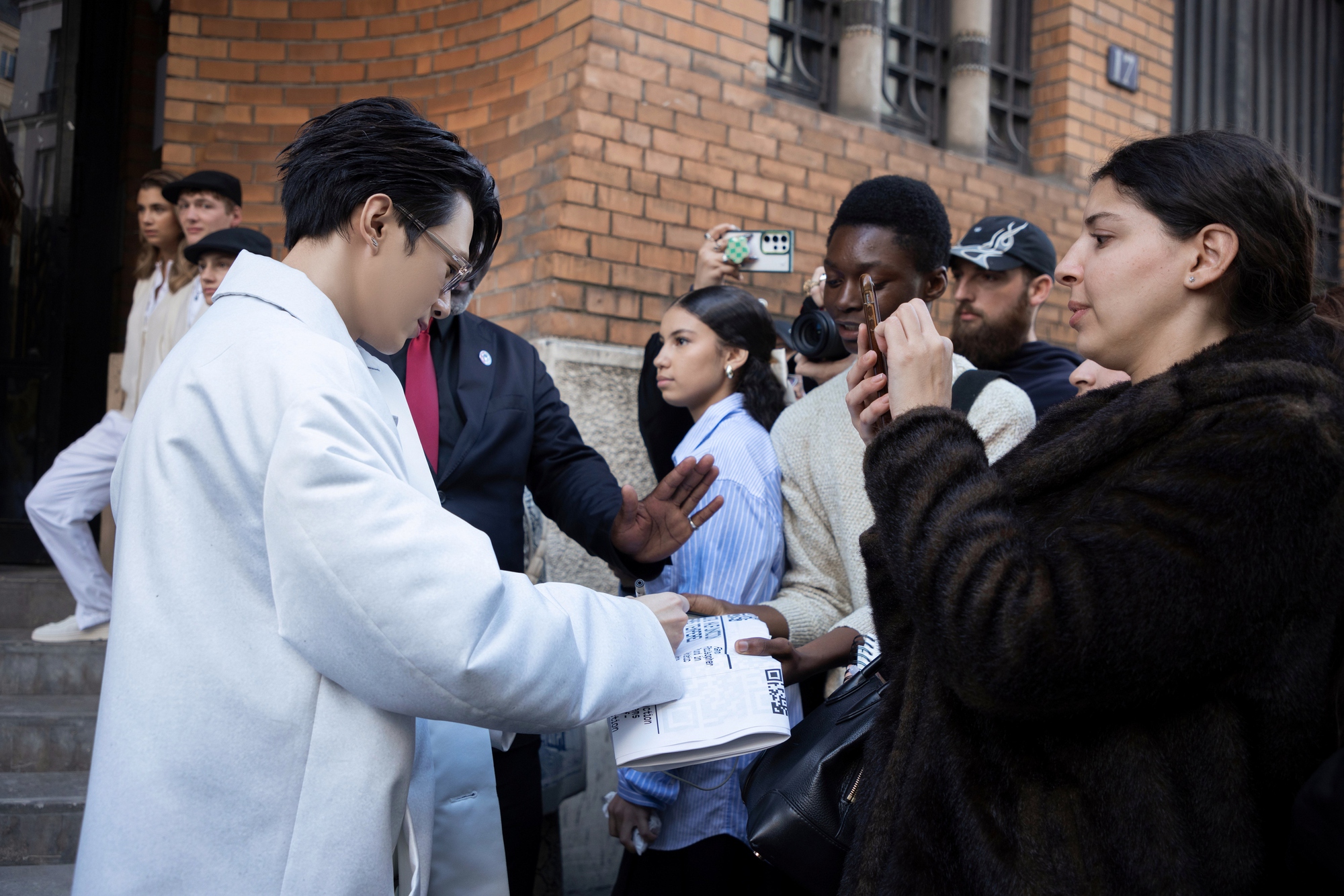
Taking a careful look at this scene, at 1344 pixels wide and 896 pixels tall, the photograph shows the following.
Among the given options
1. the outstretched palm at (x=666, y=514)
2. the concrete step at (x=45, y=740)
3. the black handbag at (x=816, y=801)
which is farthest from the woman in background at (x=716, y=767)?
the concrete step at (x=45, y=740)

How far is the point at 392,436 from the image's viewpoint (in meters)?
1.45

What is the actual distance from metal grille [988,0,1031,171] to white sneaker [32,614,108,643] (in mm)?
4933

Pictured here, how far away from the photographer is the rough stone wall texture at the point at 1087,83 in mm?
5598

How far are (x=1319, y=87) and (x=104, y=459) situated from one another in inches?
318

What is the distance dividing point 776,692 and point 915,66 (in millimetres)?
4594

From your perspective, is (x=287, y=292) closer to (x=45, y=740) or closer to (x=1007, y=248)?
(x=45, y=740)

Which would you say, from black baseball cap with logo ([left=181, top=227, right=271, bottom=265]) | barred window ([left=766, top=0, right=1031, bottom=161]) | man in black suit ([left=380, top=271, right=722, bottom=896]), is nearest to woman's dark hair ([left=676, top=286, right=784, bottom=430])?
man in black suit ([left=380, top=271, right=722, bottom=896])

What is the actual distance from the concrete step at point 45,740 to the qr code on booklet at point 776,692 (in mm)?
2730

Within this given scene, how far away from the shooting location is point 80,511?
4.11 metres

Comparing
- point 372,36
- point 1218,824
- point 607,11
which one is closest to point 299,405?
point 1218,824

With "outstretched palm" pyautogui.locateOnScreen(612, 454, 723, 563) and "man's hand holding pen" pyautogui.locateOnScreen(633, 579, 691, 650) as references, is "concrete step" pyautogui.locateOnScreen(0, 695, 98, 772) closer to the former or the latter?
"outstretched palm" pyautogui.locateOnScreen(612, 454, 723, 563)

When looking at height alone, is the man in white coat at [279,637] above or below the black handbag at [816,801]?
above

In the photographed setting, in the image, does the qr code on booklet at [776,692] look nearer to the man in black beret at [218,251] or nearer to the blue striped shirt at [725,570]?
the blue striped shirt at [725,570]

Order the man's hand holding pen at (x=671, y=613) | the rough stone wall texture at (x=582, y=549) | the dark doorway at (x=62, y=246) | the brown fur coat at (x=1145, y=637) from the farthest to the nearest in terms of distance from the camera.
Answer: the dark doorway at (x=62, y=246) < the rough stone wall texture at (x=582, y=549) < the man's hand holding pen at (x=671, y=613) < the brown fur coat at (x=1145, y=637)
